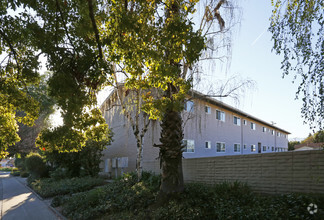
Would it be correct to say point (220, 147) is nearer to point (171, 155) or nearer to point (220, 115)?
point (220, 115)

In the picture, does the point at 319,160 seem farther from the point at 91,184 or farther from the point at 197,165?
the point at 91,184

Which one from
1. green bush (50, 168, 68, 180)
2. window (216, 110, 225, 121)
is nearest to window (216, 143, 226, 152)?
window (216, 110, 225, 121)

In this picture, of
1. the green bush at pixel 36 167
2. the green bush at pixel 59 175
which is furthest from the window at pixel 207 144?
the green bush at pixel 36 167

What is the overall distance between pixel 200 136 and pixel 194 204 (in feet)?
44.6

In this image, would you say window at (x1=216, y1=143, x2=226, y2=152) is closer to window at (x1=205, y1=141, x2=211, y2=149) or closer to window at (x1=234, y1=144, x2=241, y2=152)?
window at (x1=205, y1=141, x2=211, y2=149)

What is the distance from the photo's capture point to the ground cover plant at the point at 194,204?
6119mm

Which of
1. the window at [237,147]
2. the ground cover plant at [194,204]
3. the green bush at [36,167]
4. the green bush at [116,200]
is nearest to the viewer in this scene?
the ground cover plant at [194,204]

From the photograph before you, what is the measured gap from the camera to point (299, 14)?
5.49 meters

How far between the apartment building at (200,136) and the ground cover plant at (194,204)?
3899 mm

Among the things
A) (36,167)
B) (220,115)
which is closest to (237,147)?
(220,115)

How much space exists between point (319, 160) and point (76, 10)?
26.9 feet

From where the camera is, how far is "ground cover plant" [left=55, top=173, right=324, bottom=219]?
241 inches

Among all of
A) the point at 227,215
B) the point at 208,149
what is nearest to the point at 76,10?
the point at 227,215

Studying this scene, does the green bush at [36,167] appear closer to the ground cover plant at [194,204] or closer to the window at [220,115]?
the ground cover plant at [194,204]
